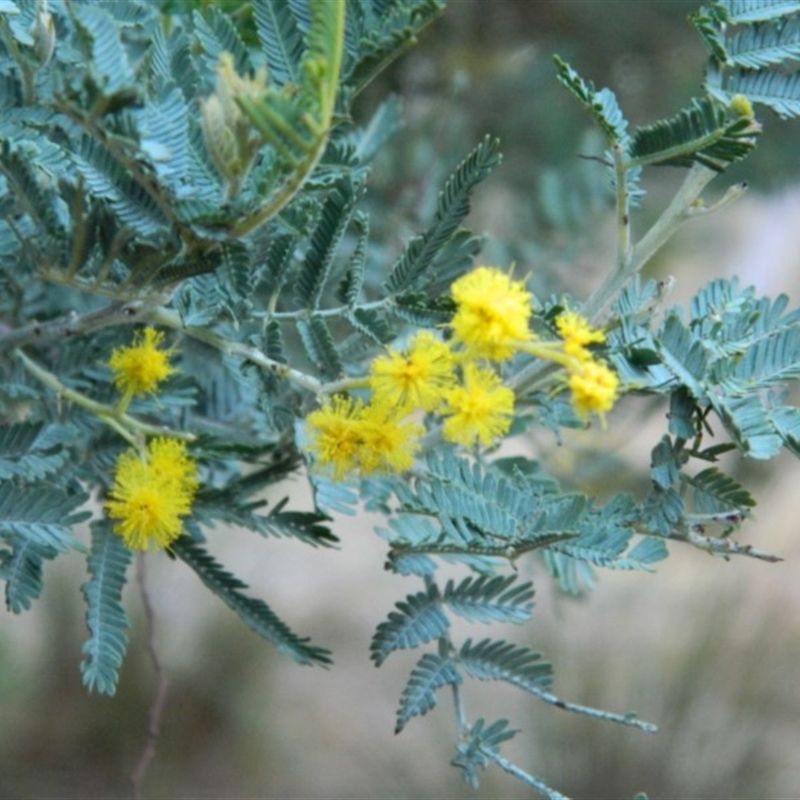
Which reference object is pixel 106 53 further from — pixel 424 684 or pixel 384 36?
pixel 424 684

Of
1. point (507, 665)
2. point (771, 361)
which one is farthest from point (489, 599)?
point (771, 361)

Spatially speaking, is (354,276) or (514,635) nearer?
(354,276)

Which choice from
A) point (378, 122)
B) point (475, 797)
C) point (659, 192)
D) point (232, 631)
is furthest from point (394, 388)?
point (232, 631)

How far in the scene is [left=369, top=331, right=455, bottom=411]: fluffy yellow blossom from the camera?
279 millimetres

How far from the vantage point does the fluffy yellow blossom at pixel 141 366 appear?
0.34 meters

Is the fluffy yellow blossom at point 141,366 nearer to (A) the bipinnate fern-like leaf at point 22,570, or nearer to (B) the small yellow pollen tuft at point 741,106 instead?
(A) the bipinnate fern-like leaf at point 22,570

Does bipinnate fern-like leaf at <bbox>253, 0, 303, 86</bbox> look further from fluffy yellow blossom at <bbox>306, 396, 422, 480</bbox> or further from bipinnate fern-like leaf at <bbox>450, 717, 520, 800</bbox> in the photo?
bipinnate fern-like leaf at <bbox>450, 717, 520, 800</bbox>

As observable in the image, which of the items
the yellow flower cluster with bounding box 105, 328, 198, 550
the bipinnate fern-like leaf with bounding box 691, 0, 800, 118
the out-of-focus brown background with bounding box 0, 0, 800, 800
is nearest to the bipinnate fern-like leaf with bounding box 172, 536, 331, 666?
the yellow flower cluster with bounding box 105, 328, 198, 550

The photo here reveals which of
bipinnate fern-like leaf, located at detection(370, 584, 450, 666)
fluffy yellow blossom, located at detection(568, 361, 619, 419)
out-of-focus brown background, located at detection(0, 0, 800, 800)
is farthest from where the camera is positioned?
out-of-focus brown background, located at detection(0, 0, 800, 800)

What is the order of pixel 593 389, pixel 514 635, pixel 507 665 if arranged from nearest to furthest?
pixel 593 389
pixel 507 665
pixel 514 635

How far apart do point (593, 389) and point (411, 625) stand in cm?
14

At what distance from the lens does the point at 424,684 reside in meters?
0.34

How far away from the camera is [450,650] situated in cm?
36

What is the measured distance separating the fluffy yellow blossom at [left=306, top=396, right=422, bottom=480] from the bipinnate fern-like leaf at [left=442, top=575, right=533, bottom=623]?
0.08m
